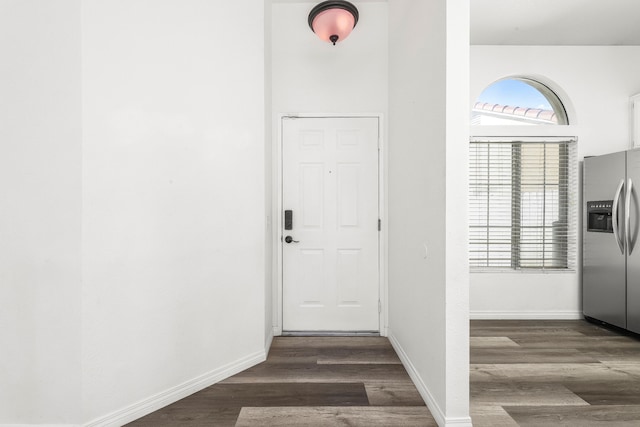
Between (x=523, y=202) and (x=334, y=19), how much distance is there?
2.79m

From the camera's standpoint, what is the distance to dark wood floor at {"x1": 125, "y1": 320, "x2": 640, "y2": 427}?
6.21 feet

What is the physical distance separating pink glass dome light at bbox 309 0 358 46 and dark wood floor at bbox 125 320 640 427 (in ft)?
8.97

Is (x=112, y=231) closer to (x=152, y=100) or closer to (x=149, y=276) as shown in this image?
(x=149, y=276)

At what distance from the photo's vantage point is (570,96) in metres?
3.63

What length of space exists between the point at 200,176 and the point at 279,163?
3.38 feet

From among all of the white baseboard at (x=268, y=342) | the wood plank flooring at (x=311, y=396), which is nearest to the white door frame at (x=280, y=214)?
the white baseboard at (x=268, y=342)

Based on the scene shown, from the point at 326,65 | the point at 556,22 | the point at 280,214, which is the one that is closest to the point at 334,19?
the point at 326,65

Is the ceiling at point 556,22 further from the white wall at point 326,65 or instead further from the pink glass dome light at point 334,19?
the pink glass dome light at point 334,19

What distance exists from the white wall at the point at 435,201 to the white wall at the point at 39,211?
1.95 metres

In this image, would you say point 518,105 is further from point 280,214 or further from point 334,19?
point 280,214

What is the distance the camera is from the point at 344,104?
3.16m

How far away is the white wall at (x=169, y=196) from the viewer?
5.84 feet

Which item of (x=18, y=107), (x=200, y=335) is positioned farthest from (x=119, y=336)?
(x=18, y=107)

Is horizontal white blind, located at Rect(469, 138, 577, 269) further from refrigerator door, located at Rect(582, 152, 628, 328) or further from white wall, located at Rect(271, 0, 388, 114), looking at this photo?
white wall, located at Rect(271, 0, 388, 114)
